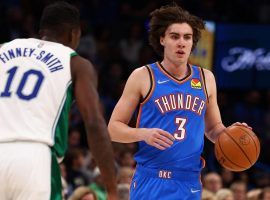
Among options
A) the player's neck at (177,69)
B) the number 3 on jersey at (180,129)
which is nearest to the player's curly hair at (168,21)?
the player's neck at (177,69)

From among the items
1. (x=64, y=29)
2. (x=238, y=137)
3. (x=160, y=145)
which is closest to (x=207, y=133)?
(x=238, y=137)

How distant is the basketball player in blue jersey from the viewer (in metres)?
5.65

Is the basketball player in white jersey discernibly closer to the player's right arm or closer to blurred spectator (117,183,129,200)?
the player's right arm

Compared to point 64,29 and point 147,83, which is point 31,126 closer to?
point 64,29

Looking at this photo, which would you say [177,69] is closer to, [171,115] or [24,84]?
[171,115]

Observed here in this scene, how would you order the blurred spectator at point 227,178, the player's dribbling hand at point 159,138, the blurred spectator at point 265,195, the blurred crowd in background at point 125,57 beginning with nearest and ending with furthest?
the player's dribbling hand at point 159,138
the blurred spectator at point 265,195
the blurred crowd in background at point 125,57
the blurred spectator at point 227,178

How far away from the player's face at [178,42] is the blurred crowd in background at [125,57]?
14.4 ft

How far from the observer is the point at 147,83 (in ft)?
19.0

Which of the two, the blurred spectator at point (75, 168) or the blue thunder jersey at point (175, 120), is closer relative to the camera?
the blue thunder jersey at point (175, 120)

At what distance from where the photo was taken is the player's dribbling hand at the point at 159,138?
5.34m

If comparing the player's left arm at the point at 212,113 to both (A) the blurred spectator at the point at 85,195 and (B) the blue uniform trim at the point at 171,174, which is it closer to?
(B) the blue uniform trim at the point at 171,174

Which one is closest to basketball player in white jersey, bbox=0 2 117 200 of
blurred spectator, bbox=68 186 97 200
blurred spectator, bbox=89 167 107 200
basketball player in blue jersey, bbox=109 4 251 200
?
basketball player in blue jersey, bbox=109 4 251 200

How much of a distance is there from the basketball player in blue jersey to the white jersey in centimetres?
123

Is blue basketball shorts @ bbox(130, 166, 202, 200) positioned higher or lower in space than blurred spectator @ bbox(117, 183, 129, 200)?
higher
